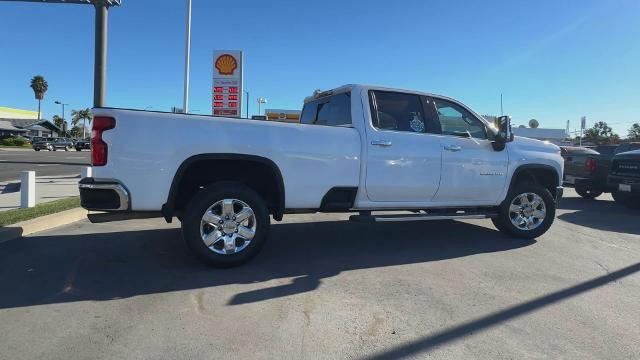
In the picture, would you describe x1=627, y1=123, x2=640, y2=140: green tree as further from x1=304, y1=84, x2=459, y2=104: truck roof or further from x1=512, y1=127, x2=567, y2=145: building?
x1=304, y1=84, x2=459, y2=104: truck roof

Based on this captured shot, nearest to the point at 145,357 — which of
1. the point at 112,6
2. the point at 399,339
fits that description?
the point at 399,339

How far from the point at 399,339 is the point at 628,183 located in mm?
9611

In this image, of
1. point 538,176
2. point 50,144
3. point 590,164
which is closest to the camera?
point 538,176

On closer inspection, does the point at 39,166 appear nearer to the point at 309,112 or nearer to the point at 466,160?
the point at 309,112

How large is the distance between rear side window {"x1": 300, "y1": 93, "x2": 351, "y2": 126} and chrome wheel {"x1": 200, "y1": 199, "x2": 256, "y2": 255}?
1.79 m

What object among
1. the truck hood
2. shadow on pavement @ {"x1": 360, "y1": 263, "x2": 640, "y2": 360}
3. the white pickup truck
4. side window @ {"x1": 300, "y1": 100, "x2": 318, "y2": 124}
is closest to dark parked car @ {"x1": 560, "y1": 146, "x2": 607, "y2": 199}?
the truck hood

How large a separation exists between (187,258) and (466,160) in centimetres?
375

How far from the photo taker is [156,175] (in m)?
4.81

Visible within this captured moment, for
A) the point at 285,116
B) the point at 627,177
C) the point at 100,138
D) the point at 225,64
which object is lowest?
the point at 627,177

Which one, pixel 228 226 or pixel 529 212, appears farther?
pixel 529 212

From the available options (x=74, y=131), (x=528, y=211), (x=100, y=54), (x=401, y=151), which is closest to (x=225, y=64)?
(x=100, y=54)

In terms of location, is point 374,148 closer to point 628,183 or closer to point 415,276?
point 415,276

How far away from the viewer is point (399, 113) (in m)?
6.21

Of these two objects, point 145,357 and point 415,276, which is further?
point 415,276
